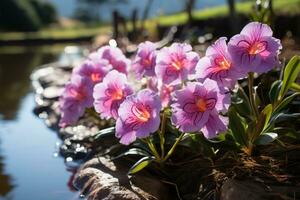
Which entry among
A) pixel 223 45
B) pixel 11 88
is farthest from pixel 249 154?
pixel 11 88

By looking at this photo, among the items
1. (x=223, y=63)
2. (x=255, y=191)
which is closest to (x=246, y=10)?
(x=223, y=63)

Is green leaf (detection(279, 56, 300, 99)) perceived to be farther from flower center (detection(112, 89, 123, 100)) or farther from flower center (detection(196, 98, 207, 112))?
flower center (detection(112, 89, 123, 100))

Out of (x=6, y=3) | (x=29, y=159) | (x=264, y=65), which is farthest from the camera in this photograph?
(x=6, y=3)

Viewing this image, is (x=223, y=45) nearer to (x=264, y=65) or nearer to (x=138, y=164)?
(x=264, y=65)

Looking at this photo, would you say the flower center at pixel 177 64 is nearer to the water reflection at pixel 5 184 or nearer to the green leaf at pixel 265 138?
the green leaf at pixel 265 138

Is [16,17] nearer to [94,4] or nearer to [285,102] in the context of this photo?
[94,4]

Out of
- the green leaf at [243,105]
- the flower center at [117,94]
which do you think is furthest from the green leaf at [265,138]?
the flower center at [117,94]

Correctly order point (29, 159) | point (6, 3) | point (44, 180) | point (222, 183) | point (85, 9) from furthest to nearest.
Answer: point (85, 9), point (6, 3), point (29, 159), point (44, 180), point (222, 183)

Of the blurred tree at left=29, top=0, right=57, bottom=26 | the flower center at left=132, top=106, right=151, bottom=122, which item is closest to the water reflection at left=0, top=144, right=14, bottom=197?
the flower center at left=132, top=106, right=151, bottom=122
